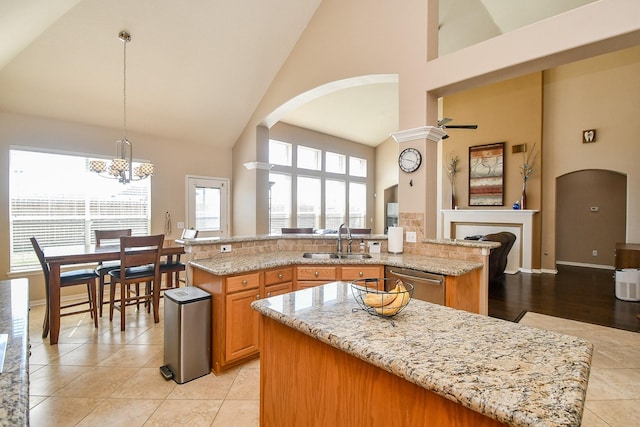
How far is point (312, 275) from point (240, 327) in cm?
79

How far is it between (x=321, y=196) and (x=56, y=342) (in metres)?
6.36

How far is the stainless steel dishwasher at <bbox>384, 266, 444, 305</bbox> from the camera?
2.52 meters

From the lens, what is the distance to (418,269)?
8.74ft

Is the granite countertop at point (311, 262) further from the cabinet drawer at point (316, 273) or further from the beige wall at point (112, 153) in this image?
the beige wall at point (112, 153)

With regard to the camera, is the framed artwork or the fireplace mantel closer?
the fireplace mantel

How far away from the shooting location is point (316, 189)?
8.47m

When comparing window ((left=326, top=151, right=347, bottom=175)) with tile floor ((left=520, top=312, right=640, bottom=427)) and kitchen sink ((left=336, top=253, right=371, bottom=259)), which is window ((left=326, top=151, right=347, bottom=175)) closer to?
kitchen sink ((left=336, top=253, right=371, bottom=259))

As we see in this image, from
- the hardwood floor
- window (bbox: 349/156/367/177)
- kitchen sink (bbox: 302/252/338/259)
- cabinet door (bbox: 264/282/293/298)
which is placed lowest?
the hardwood floor

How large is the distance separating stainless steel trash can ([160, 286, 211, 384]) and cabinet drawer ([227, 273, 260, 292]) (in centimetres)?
22

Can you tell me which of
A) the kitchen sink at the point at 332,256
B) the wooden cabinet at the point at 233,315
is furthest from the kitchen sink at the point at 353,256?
the wooden cabinet at the point at 233,315

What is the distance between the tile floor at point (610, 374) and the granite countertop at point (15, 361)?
2.85 meters

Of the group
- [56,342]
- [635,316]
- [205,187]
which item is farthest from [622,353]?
[205,187]

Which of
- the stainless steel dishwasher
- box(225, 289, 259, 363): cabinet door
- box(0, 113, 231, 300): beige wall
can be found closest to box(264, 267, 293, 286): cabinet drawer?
box(225, 289, 259, 363): cabinet door

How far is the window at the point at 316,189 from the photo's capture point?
300 inches
